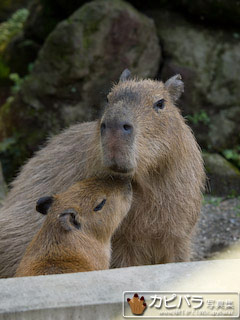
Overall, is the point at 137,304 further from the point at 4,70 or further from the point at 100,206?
the point at 4,70

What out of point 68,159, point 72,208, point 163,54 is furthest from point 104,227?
point 163,54

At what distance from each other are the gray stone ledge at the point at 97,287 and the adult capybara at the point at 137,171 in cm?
87

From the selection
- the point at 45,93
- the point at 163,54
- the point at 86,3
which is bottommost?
the point at 45,93

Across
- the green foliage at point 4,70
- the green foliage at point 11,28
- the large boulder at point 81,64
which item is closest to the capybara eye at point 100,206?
the large boulder at point 81,64

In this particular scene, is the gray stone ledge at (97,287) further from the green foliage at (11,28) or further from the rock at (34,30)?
the green foliage at (11,28)

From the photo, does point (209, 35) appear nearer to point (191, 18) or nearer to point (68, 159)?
point (191, 18)

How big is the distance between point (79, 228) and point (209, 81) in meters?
5.76

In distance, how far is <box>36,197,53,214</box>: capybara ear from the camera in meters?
4.35

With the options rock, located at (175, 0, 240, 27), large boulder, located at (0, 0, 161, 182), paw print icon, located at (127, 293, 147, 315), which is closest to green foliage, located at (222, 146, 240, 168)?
large boulder, located at (0, 0, 161, 182)

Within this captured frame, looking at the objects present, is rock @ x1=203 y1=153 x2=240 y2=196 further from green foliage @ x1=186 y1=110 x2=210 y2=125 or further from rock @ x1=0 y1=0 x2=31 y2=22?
rock @ x1=0 y1=0 x2=31 y2=22

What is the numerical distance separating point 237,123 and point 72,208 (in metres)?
5.67

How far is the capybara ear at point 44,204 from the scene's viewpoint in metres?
4.35

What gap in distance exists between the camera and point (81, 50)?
9.14 metres

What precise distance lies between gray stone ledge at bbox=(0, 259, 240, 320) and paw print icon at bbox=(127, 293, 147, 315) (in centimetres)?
6
